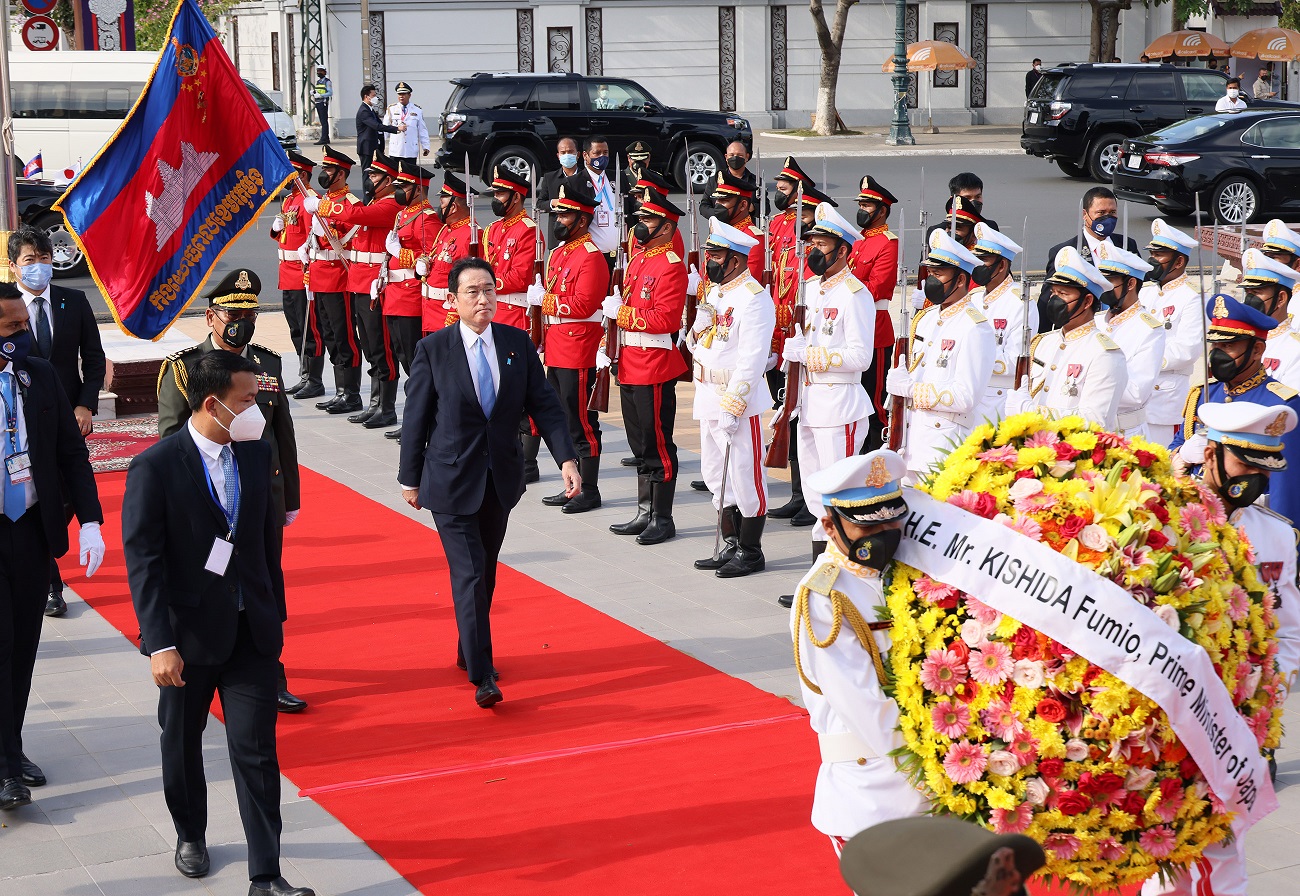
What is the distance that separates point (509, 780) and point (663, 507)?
11.9 feet

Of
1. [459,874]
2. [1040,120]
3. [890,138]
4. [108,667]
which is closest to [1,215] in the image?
[108,667]

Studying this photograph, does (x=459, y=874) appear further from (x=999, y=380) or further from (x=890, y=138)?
(x=890, y=138)

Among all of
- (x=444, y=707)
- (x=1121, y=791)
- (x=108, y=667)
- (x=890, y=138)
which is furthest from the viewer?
(x=890, y=138)

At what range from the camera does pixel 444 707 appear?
723 cm

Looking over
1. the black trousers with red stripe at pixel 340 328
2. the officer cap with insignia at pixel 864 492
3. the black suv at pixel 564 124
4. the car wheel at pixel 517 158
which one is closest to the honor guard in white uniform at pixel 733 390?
the black trousers with red stripe at pixel 340 328

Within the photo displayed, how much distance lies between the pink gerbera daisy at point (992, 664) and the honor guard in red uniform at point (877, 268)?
686 centimetres

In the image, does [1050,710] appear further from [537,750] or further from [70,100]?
[70,100]


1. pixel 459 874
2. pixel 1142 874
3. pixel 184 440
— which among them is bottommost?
pixel 459 874

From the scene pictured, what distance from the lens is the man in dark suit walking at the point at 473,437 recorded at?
23.9ft

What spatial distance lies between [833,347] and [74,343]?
4.10 metres

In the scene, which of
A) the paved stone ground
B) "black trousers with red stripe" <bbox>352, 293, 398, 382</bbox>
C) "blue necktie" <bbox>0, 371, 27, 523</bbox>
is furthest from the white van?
"blue necktie" <bbox>0, 371, 27, 523</bbox>

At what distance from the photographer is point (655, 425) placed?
981 centimetres

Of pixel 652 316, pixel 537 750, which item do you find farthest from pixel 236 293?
pixel 652 316

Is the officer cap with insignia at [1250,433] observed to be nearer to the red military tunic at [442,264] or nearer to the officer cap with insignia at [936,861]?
the officer cap with insignia at [936,861]
